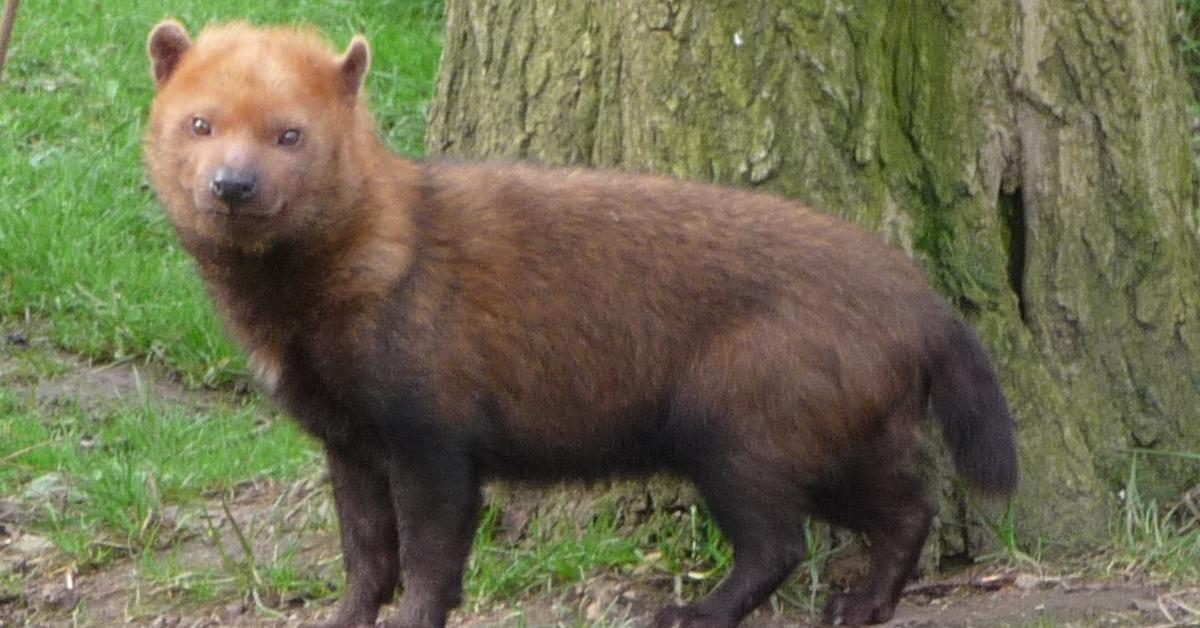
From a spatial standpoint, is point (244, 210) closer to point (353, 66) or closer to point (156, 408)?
point (353, 66)

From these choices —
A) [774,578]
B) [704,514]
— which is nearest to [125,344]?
[704,514]

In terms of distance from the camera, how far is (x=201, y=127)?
4.40 meters

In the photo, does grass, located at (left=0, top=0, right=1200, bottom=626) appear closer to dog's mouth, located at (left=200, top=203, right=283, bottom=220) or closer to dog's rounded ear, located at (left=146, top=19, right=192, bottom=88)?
dog's mouth, located at (left=200, top=203, right=283, bottom=220)

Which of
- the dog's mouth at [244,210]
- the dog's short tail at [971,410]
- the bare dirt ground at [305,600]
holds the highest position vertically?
the dog's mouth at [244,210]

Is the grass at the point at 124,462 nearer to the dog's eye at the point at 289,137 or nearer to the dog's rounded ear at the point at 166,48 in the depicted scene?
the dog's rounded ear at the point at 166,48

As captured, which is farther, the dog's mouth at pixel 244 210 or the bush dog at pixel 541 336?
the bush dog at pixel 541 336

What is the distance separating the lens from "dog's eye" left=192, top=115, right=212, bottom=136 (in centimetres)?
439

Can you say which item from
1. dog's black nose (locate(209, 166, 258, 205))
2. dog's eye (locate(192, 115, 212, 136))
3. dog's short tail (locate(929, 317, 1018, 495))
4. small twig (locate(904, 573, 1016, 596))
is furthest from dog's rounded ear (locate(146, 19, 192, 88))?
small twig (locate(904, 573, 1016, 596))

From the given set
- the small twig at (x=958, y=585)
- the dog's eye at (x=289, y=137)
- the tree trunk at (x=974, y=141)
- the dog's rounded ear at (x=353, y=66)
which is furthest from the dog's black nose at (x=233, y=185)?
the small twig at (x=958, y=585)

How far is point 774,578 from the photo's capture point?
475 centimetres

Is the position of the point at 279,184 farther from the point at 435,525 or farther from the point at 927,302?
the point at 927,302

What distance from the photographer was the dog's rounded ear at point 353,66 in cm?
462

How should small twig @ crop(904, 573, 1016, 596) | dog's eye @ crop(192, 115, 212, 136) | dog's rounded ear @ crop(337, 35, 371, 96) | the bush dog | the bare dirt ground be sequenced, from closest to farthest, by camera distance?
dog's eye @ crop(192, 115, 212, 136)
the bush dog
dog's rounded ear @ crop(337, 35, 371, 96)
the bare dirt ground
small twig @ crop(904, 573, 1016, 596)

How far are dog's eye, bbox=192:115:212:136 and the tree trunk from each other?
3.75 ft
